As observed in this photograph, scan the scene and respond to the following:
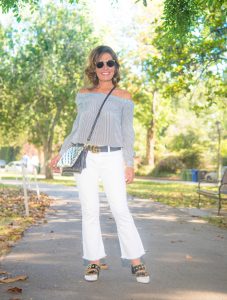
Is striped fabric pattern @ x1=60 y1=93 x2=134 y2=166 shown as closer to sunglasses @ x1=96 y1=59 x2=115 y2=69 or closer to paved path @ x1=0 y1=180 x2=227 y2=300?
sunglasses @ x1=96 y1=59 x2=115 y2=69

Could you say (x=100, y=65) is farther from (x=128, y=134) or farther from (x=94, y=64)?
(x=128, y=134)

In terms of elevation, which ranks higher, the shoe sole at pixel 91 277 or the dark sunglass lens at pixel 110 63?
the dark sunglass lens at pixel 110 63

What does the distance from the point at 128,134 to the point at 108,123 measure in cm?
21

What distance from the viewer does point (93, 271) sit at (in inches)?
174

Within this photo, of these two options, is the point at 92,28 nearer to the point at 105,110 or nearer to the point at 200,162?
the point at 200,162

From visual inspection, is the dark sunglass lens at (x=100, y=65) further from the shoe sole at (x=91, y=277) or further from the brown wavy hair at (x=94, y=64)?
the shoe sole at (x=91, y=277)

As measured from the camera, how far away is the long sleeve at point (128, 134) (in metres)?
4.46

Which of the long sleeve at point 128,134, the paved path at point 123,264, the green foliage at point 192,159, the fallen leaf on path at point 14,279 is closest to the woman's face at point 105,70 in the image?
the long sleeve at point 128,134

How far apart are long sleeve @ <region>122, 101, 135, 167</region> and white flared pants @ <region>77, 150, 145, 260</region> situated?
0.21ft

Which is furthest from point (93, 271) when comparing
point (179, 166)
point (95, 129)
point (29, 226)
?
point (179, 166)

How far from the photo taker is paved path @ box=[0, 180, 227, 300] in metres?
4.01

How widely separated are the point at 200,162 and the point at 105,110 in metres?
37.8

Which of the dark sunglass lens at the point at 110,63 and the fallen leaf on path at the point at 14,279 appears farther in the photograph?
the dark sunglass lens at the point at 110,63

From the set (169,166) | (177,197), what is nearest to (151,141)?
(169,166)
